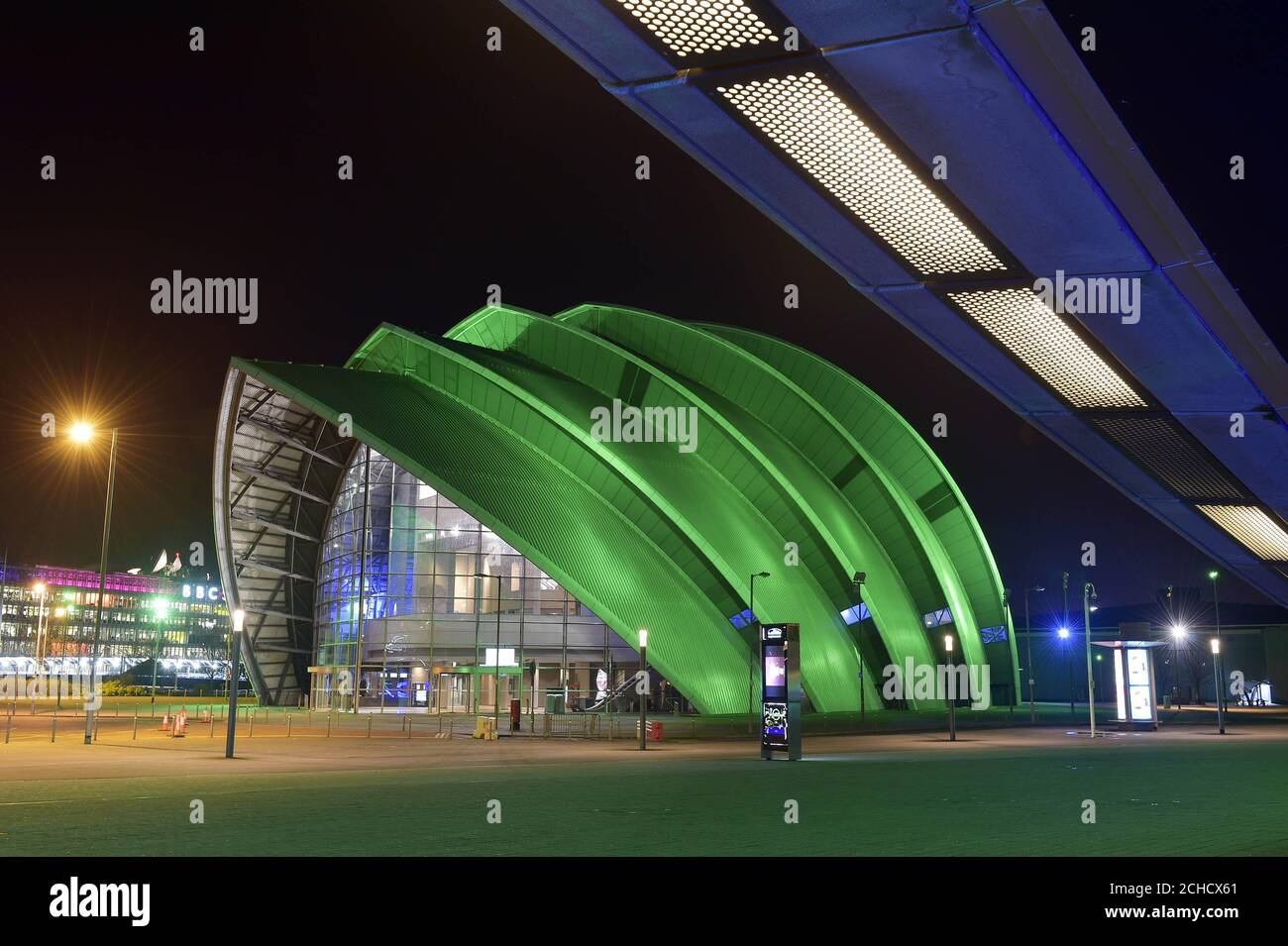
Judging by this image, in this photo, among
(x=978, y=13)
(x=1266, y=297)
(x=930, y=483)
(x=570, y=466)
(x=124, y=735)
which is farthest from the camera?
(x=930, y=483)

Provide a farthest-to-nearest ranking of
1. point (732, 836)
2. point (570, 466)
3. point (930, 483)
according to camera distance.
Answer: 1. point (930, 483)
2. point (570, 466)
3. point (732, 836)

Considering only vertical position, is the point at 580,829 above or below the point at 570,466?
below

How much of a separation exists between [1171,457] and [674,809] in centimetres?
879

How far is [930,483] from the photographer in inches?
2089

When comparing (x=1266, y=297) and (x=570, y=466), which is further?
(x=570, y=466)

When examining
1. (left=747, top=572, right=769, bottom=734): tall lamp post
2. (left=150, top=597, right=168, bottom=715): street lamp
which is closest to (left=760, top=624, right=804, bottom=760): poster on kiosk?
(left=747, top=572, right=769, bottom=734): tall lamp post

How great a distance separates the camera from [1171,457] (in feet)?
21.0

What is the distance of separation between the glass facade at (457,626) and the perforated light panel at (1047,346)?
43668 mm

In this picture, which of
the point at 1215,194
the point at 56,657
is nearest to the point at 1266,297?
the point at 1215,194

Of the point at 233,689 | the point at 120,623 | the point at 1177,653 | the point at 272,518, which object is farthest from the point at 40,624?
the point at 1177,653

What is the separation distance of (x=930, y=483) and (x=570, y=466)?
61.0ft

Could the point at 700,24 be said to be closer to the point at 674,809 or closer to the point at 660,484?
the point at 674,809

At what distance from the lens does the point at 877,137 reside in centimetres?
329
